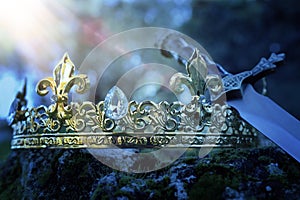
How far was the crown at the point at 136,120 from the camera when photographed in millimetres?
1367

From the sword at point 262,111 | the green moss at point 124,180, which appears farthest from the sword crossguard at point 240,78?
the green moss at point 124,180

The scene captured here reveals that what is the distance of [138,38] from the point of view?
586 cm

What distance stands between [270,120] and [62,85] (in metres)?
0.87

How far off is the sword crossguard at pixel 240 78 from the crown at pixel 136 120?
0.14 feet

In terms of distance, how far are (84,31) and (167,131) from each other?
5055 millimetres

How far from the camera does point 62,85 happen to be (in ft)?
4.88

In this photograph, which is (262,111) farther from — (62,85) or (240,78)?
(62,85)

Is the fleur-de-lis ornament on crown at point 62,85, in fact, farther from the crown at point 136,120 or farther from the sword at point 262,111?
the sword at point 262,111

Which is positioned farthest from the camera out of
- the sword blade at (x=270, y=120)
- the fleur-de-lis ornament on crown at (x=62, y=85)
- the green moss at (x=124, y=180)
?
the fleur-de-lis ornament on crown at (x=62, y=85)

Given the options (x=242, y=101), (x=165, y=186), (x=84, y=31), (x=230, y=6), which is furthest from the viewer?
(x=84, y=31)

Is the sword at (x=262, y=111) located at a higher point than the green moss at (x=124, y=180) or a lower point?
higher

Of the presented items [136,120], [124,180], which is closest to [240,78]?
[136,120]

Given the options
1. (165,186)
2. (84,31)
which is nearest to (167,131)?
(165,186)

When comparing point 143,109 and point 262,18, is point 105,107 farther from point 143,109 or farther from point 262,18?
point 262,18
